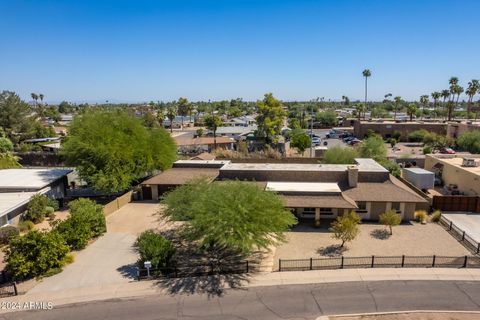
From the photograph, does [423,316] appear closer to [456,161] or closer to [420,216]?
[420,216]

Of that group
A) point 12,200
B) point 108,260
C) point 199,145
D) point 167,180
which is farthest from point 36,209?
point 199,145

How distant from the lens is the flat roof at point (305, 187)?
3156cm

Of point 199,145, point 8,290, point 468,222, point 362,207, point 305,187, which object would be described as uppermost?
point 199,145

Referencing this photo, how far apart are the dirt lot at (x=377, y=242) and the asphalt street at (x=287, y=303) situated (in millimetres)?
4267

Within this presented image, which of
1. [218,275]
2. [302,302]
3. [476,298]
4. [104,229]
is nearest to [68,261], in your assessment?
[104,229]

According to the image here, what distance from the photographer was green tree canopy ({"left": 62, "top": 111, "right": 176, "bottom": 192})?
36125 mm

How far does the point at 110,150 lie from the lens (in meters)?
36.5

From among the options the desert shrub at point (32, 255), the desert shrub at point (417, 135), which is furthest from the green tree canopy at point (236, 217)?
the desert shrub at point (417, 135)

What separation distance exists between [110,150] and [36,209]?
9.22 m

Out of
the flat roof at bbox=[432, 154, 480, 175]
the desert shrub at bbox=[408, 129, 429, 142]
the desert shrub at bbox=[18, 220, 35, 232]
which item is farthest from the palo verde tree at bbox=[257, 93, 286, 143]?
the desert shrub at bbox=[18, 220, 35, 232]

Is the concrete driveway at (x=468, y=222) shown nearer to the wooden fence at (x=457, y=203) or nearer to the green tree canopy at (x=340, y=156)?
the wooden fence at (x=457, y=203)

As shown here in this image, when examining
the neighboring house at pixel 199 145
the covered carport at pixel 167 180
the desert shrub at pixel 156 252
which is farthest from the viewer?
the neighboring house at pixel 199 145

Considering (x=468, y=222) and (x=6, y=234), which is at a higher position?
(x=6, y=234)

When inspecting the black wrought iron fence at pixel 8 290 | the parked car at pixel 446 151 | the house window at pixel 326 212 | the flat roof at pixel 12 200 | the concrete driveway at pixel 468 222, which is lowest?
the black wrought iron fence at pixel 8 290
